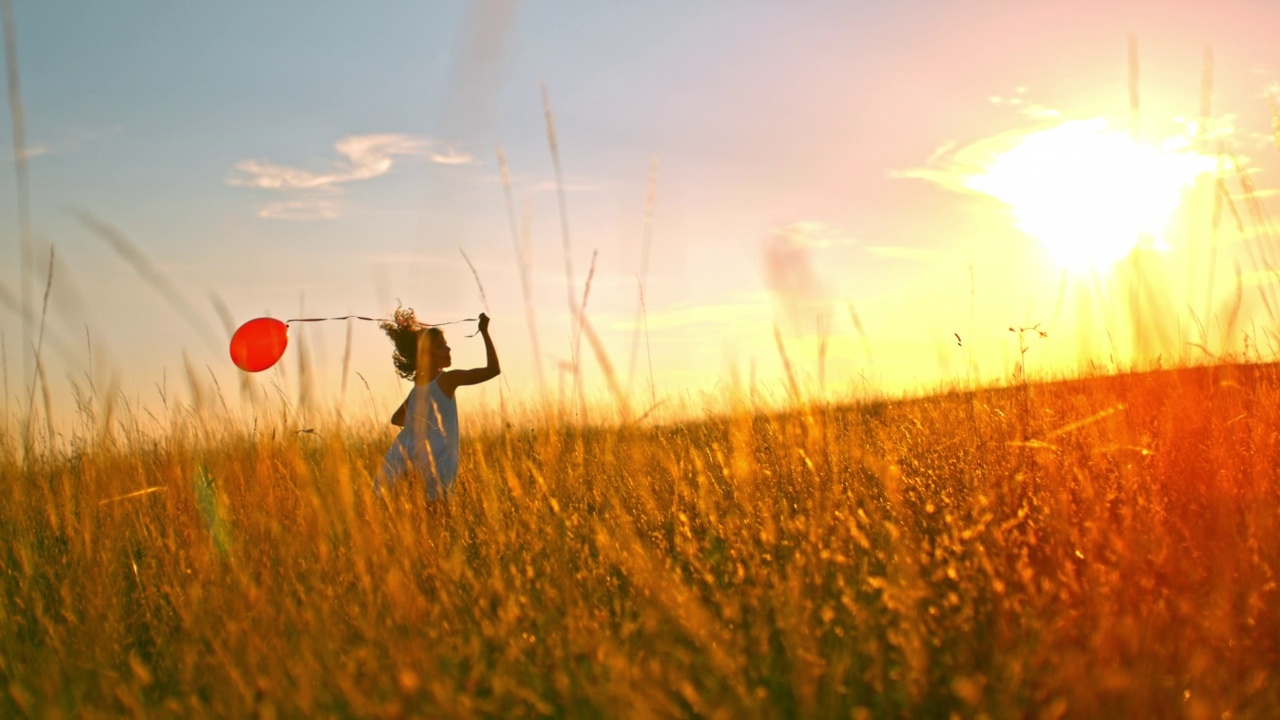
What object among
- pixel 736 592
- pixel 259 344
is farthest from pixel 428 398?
pixel 736 592

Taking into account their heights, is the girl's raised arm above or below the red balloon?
below

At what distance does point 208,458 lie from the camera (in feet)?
16.3

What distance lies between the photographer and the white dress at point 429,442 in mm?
4973

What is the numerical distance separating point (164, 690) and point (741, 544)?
5.66 ft

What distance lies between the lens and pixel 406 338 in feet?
19.7

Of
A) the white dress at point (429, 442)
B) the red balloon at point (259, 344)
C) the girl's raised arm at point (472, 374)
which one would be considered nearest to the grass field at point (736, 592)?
the red balloon at point (259, 344)

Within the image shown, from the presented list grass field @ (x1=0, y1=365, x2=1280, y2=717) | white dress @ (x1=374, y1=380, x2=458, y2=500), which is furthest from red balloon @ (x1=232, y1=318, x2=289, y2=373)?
white dress @ (x1=374, y1=380, x2=458, y2=500)

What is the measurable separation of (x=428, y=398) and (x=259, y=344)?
127cm

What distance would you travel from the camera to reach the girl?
199 inches

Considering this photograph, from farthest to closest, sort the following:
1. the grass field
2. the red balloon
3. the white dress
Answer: the white dress, the red balloon, the grass field

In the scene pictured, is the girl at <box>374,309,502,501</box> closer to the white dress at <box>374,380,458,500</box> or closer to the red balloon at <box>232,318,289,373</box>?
the white dress at <box>374,380,458,500</box>

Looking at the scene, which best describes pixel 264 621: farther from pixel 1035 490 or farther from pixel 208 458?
pixel 208 458

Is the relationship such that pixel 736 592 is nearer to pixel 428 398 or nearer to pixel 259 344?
pixel 259 344

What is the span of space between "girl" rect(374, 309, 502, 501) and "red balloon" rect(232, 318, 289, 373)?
0.92 m
